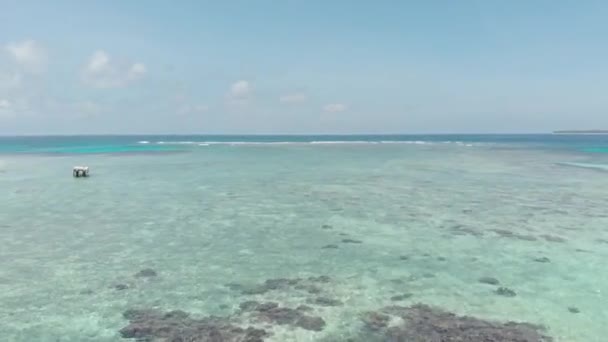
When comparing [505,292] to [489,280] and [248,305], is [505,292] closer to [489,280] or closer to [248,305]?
[489,280]

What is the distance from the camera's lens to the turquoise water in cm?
968

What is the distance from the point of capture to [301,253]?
46.0 feet

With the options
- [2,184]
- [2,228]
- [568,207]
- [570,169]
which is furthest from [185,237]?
[570,169]

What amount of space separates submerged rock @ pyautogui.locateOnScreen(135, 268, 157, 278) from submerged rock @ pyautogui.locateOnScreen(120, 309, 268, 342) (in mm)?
2384

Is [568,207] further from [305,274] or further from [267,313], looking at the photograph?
[267,313]

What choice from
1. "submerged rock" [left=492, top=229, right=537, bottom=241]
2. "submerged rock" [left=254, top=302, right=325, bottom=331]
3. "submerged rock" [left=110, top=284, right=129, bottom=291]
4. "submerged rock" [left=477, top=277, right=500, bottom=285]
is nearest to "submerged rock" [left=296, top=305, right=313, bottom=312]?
"submerged rock" [left=254, top=302, right=325, bottom=331]

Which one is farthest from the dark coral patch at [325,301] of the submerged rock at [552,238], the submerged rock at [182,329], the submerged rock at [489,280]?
the submerged rock at [552,238]

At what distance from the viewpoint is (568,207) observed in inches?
840

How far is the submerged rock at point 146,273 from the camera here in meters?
11.9

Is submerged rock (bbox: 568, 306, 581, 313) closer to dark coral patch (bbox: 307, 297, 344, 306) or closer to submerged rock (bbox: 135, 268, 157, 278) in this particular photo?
dark coral patch (bbox: 307, 297, 344, 306)

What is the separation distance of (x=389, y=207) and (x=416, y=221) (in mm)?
3118

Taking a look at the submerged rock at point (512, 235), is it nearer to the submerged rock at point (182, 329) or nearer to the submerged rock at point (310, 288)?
the submerged rock at point (310, 288)

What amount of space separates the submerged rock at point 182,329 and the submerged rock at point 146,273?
2384 mm

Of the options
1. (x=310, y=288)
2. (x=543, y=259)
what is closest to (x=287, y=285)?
(x=310, y=288)
